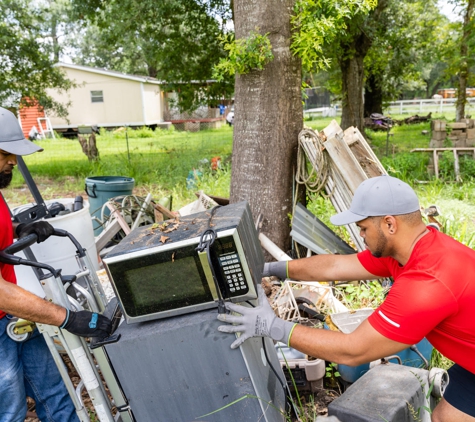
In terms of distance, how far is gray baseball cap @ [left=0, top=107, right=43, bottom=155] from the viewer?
2.35 meters

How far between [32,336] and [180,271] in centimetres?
116

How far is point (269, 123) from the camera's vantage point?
452 cm

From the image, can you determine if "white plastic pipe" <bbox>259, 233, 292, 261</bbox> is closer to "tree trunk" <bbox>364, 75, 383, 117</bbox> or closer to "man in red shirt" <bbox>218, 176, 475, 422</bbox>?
"man in red shirt" <bbox>218, 176, 475, 422</bbox>

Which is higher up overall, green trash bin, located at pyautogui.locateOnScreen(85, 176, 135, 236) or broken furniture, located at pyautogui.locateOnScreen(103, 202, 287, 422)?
broken furniture, located at pyautogui.locateOnScreen(103, 202, 287, 422)

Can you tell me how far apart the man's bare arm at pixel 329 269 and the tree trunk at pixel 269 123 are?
181 centimetres

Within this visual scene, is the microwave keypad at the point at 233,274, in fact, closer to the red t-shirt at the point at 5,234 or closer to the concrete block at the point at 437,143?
the red t-shirt at the point at 5,234

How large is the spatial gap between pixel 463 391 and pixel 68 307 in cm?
202

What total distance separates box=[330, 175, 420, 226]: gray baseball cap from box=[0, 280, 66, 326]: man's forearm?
1.47 meters

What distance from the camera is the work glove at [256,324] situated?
2043mm

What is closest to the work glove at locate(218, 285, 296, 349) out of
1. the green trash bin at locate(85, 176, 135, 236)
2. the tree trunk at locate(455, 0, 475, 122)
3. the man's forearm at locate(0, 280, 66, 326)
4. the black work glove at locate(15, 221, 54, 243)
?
the man's forearm at locate(0, 280, 66, 326)

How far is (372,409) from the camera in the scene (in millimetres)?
2418

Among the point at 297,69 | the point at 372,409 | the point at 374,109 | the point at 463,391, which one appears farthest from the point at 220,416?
the point at 374,109

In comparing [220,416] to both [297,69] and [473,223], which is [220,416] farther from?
[473,223]

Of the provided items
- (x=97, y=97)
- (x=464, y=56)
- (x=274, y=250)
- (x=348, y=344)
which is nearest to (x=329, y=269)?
(x=348, y=344)
